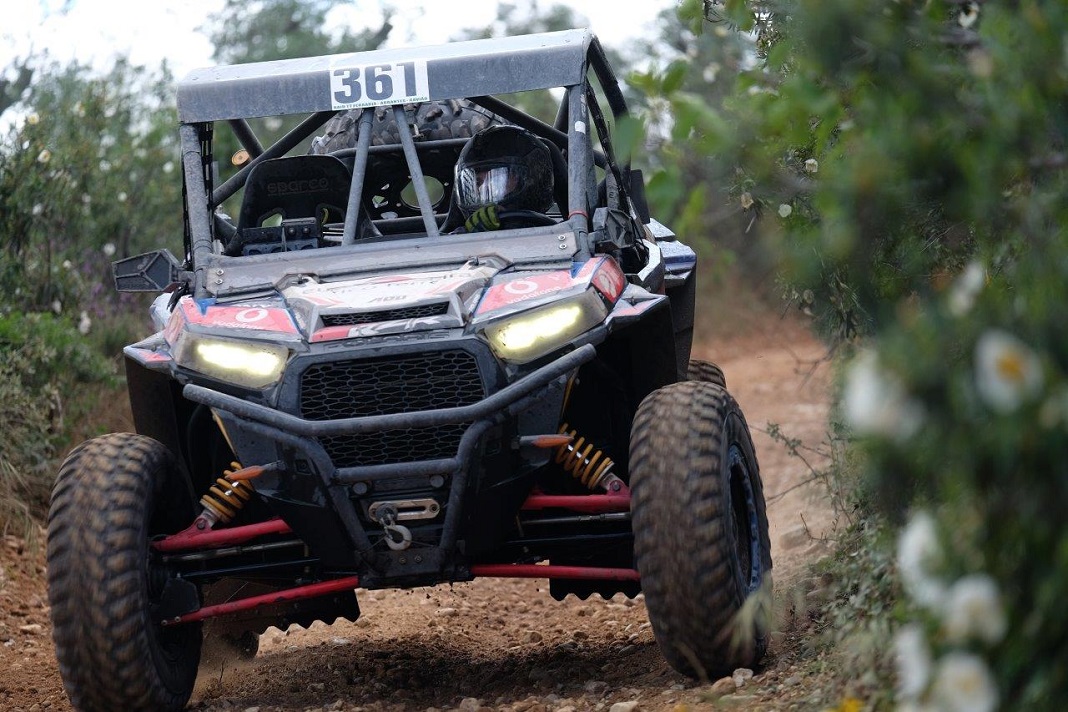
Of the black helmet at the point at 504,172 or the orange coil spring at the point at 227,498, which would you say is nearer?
the orange coil spring at the point at 227,498

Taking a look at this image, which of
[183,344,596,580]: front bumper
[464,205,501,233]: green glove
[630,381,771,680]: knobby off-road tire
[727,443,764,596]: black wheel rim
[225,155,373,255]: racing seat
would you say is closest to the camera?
[630,381,771,680]: knobby off-road tire

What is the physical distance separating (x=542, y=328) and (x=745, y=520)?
3.28 feet

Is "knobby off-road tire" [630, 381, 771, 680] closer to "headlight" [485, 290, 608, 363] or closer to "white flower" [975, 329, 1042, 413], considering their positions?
"headlight" [485, 290, 608, 363]

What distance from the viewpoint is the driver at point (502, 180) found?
6.03 m

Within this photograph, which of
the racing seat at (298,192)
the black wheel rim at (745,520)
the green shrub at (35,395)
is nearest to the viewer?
the black wheel rim at (745,520)

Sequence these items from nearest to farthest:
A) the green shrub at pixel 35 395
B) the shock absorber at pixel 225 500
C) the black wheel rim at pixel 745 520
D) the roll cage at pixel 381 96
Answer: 1. the black wheel rim at pixel 745 520
2. the shock absorber at pixel 225 500
3. the roll cage at pixel 381 96
4. the green shrub at pixel 35 395

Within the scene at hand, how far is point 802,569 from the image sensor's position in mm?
6535

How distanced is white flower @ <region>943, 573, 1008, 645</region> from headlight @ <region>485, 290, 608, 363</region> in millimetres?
2545

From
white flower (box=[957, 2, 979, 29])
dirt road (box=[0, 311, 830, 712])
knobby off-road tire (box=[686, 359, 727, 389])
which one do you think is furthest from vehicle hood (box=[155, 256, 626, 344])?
knobby off-road tire (box=[686, 359, 727, 389])

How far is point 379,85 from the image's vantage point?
5895 mm

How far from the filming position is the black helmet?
6035 millimetres

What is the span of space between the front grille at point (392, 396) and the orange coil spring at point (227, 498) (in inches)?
23.8

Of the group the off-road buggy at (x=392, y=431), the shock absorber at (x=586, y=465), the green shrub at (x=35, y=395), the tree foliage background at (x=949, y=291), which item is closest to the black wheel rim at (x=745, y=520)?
the off-road buggy at (x=392, y=431)

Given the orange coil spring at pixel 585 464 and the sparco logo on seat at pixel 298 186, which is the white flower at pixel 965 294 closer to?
the orange coil spring at pixel 585 464
